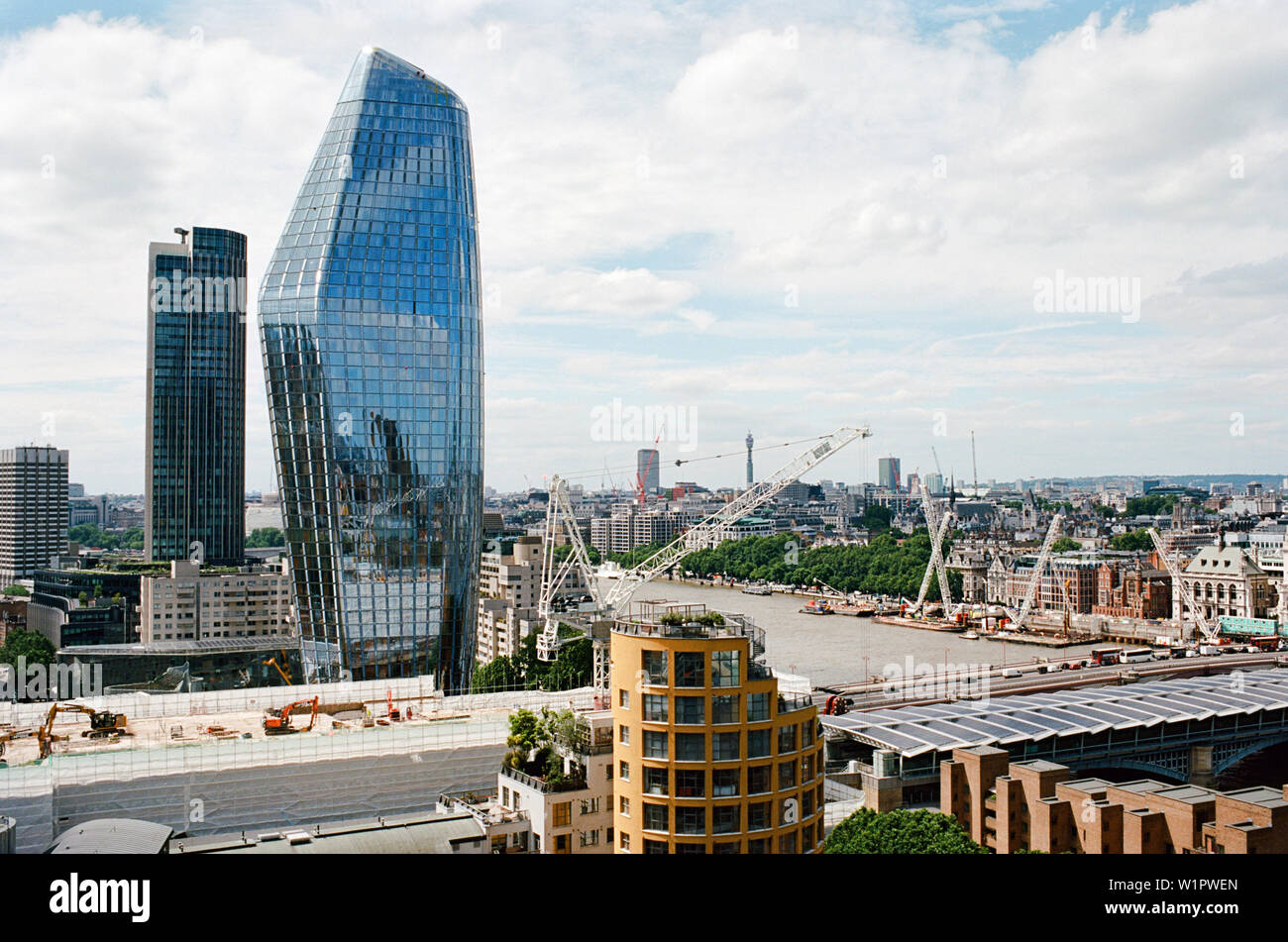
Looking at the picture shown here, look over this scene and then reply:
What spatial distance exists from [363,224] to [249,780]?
42.6 feet

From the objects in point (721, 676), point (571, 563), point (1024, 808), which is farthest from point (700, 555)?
point (721, 676)

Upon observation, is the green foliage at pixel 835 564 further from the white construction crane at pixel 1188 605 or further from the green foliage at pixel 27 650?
the green foliage at pixel 27 650

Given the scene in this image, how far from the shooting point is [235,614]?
95.7 ft

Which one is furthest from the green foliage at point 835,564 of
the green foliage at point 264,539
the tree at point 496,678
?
the tree at point 496,678

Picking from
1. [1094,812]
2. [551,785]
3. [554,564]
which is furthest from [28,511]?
[1094,812]

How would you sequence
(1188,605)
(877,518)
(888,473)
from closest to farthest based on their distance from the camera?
(1188,605) < (877,518) < (888,473)

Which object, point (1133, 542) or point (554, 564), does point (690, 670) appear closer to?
point (554, 564)

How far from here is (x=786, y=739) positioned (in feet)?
24.1

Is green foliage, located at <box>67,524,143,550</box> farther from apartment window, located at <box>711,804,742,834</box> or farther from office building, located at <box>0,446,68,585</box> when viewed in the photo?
apartment window, located at <box>711,804,742,834</box>

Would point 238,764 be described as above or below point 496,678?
above

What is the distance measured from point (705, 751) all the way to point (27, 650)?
21298mm

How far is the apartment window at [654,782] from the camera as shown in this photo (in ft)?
23.3

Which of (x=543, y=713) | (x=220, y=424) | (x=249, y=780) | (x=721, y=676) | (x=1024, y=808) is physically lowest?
(x=1024, y=808)
